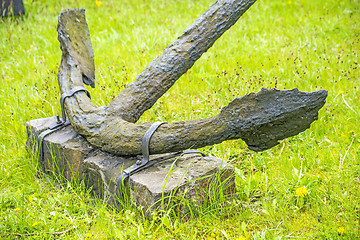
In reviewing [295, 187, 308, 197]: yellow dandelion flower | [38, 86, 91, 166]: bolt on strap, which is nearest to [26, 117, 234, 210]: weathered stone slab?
[38, 86, 91, 166]: bolt on strap

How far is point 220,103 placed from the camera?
3.85 metres

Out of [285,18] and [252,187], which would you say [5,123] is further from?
[285,18]

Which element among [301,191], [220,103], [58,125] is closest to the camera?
[301,191]

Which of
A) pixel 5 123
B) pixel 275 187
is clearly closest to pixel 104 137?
pixel 275 187

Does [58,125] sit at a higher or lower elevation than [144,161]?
higher

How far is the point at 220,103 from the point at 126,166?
167 centimetres

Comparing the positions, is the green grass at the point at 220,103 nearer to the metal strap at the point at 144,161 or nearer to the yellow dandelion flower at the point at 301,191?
the yellow dandelion flower at the point at 301,191

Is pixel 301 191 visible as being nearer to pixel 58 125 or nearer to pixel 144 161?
pixel 144 161

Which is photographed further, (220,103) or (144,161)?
(220,103)

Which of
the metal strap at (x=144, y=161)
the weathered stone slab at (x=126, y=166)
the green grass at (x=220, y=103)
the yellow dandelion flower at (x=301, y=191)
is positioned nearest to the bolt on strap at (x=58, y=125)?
the weathered stone slab at (x=126, y=166)

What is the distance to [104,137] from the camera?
2.56m

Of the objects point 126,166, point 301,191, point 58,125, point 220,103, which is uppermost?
point 58,125

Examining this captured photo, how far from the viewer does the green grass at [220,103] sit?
233cm

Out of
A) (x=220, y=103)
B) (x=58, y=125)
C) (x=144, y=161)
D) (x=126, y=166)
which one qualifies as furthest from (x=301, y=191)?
(x=58, y=125)
